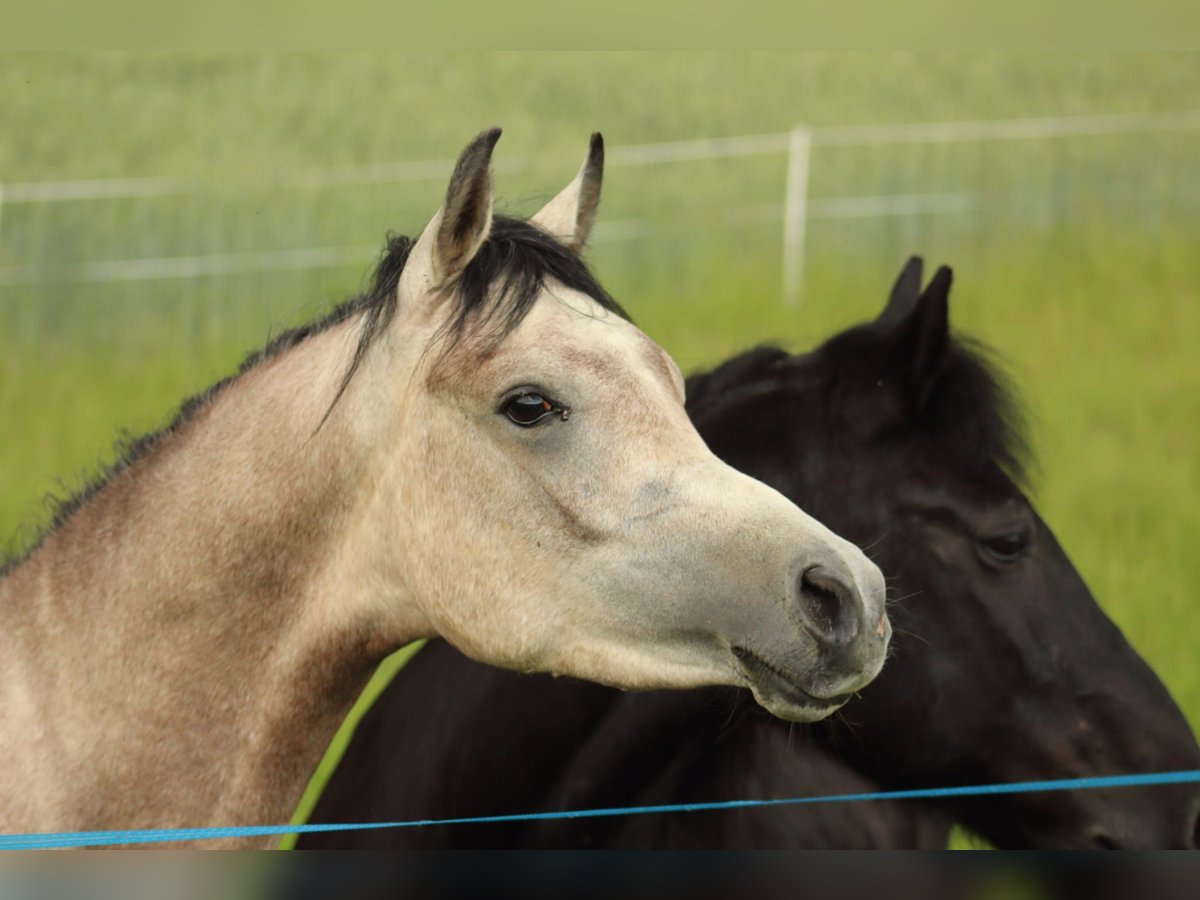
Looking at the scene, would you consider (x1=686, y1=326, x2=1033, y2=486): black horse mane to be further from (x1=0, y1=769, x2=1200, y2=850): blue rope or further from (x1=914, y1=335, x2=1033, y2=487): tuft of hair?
(x1=0, y1=769, x2=1200, y2=850): blue rope

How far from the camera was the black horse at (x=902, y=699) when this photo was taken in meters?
2.46

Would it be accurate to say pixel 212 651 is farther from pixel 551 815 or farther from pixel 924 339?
pixel 924 339

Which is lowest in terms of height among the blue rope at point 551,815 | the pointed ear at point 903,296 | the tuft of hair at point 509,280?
the blue rope at point 551,815

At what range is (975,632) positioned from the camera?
2.45m

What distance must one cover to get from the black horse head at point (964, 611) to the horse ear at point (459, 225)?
0.77m

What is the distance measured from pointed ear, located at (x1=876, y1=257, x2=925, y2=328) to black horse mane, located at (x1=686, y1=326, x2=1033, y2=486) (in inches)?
5.2

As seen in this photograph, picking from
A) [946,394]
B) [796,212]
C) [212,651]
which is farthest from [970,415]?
[796,212]

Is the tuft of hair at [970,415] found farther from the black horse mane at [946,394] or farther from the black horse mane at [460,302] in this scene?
the black horse mane at [460,302]

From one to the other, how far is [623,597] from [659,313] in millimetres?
4806

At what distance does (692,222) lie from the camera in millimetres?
6879

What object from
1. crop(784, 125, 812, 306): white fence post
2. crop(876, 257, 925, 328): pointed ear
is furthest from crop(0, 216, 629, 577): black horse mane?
crop(784, 125, 812, 306): white fence post

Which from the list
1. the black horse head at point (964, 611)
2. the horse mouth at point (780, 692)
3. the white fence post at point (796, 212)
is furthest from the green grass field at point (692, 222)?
the horse mouth at point (780, 692)

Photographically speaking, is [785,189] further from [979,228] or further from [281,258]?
[281,258]

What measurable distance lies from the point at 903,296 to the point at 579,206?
85 centimetres
